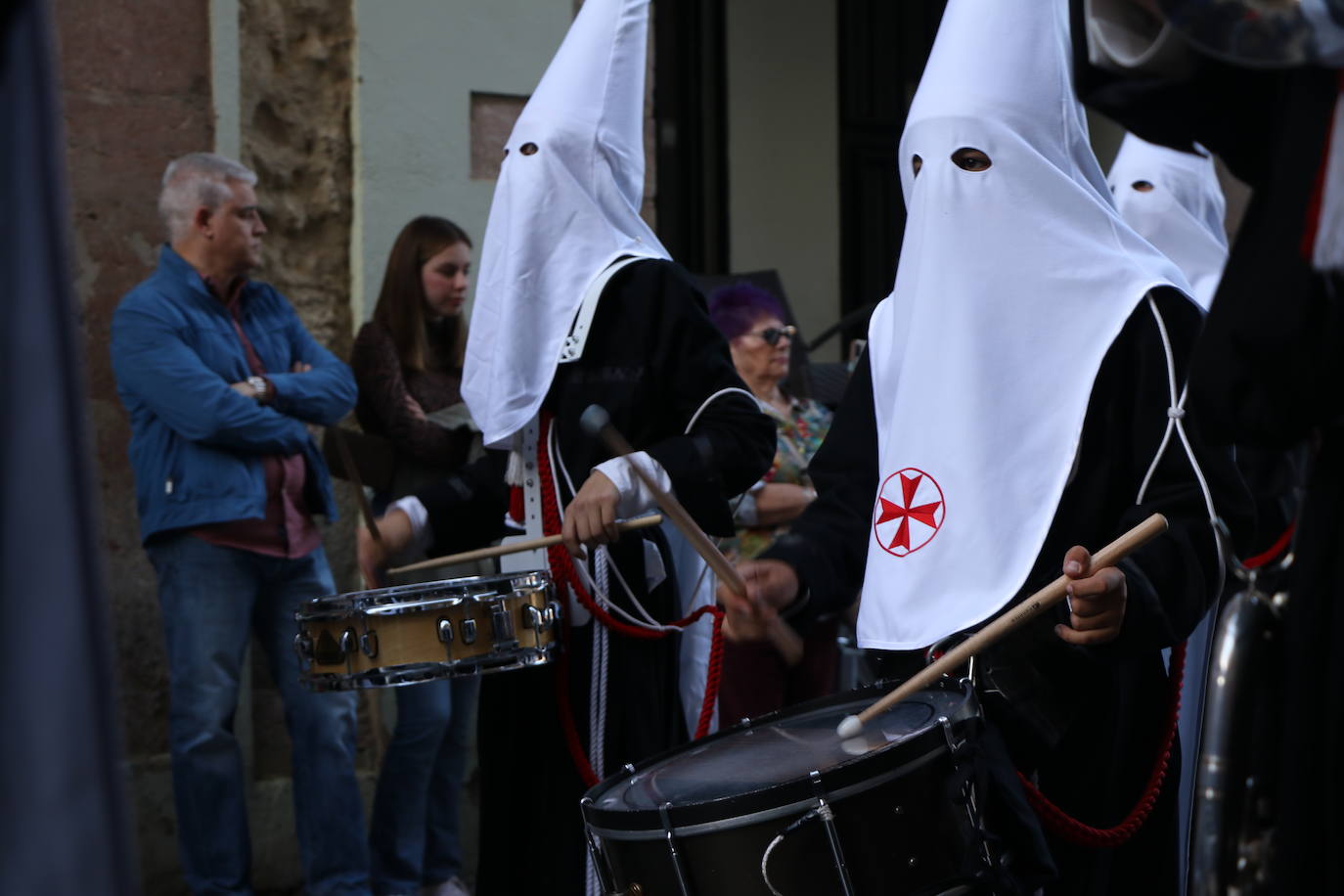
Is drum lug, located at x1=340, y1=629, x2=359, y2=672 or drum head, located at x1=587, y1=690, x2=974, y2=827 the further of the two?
drum lug, located at x1=340, y1=629, x2=359, y2=672

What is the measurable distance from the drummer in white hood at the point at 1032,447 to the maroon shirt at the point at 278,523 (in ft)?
7.34

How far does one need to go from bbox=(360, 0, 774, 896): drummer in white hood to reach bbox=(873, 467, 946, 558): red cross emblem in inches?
32.1

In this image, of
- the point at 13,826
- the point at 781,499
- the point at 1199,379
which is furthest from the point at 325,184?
the point at 13,826

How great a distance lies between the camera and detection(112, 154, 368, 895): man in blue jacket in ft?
16.1

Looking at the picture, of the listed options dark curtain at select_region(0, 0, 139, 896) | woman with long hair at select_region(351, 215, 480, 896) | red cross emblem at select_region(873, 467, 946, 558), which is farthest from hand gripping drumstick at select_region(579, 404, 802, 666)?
woman with long hair at select_region(351, 215, 480, 896)

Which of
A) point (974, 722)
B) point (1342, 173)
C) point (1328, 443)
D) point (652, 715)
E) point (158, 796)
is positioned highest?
point (1342, 173)

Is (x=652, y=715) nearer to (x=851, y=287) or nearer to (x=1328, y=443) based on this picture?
(x=1328, y=443)

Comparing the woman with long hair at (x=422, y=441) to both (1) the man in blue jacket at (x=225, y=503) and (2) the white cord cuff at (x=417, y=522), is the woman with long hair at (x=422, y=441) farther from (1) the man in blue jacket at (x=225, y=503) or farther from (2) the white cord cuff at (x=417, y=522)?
(2) the white cord cuff at (x=417, y=522)

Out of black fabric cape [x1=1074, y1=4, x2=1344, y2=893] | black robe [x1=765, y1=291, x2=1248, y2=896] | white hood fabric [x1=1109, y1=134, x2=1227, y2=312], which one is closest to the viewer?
black fabric cape [x1=1074, y1=4, x2=1344, y2=893]

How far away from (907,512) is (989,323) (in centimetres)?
35

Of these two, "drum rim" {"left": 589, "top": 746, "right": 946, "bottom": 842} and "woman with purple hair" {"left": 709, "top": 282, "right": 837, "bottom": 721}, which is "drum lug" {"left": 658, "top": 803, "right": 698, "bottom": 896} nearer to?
"drum rim" {"left": 589, "top": 746, "right": 946, "bottom": 842}

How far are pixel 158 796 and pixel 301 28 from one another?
255 cm

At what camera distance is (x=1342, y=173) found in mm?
1711

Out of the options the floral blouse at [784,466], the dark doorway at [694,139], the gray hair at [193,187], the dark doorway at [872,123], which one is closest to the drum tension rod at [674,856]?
the gray hair at [193,187]
